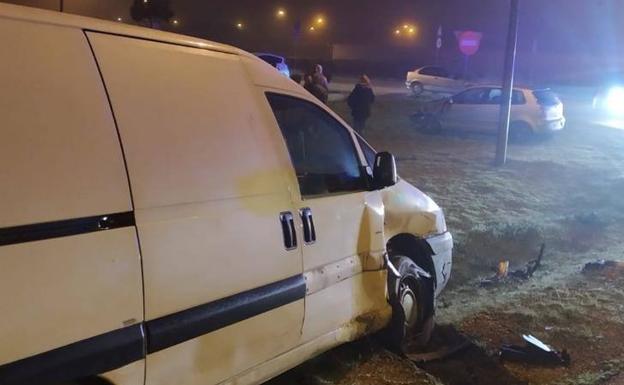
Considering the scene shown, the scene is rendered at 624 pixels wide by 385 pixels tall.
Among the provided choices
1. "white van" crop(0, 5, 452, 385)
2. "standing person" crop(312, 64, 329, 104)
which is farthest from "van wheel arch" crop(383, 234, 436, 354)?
"standing person" crop(312, 64, 329, 104)

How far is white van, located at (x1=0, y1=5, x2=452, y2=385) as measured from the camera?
2170 millimetres

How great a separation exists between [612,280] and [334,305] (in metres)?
4.09

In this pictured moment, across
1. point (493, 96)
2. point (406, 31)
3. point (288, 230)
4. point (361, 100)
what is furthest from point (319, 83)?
point (406, 31)

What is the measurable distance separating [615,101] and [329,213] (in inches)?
894

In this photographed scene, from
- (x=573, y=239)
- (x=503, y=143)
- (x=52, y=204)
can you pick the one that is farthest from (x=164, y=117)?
(x=503, y=143)

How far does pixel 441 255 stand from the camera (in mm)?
5027

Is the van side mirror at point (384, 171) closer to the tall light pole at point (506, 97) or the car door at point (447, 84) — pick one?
the tall light pole at point (506, 97)

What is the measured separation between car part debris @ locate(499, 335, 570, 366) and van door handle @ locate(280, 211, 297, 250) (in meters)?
2.26

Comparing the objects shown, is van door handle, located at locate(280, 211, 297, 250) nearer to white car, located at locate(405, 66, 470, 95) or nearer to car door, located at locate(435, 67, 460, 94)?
white car, located at locate(405, 66, 470, 95)

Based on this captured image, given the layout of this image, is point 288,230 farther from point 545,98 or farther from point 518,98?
point 545,98

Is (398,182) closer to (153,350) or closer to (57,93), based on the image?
(153,350)

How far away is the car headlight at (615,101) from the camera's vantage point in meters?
23.0

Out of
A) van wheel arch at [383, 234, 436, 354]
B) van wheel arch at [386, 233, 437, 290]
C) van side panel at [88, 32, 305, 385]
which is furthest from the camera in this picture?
van wheel arch at [386, 233, 437, 290]

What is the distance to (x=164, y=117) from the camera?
2.73 m
